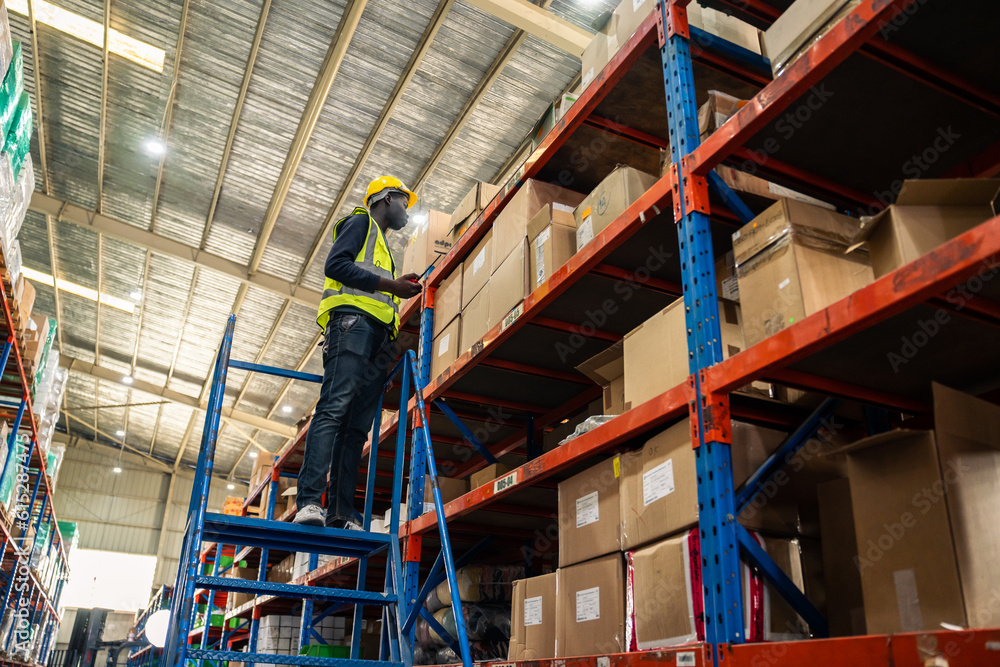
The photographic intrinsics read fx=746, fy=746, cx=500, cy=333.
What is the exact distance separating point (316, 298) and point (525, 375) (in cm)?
840

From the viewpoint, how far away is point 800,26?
2697mm

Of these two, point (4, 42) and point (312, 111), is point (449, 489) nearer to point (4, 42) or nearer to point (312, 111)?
point (4, 42)

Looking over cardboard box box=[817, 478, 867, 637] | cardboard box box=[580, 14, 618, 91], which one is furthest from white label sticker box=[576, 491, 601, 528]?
cardboard box box=[580, 14, 618, 91]

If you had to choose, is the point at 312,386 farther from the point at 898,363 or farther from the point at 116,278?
the point at 898,363

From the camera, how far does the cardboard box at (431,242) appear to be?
5.50 m

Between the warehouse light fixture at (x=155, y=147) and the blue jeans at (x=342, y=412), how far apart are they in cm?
738

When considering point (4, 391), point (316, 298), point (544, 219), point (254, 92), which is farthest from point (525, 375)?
point (316, 298)

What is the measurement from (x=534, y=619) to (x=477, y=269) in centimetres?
210

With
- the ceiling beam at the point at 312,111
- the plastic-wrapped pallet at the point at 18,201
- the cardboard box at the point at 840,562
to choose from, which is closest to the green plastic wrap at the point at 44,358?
the plastic-wrapped pallet at the point at 18,201

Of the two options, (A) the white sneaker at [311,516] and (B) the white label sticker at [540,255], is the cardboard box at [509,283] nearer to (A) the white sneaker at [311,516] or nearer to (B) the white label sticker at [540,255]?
(B) the white label sticker at [540,255]

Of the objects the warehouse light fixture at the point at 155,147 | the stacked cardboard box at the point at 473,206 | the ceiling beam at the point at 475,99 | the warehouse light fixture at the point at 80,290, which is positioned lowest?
the stacked cardboard box at the point at 473,206

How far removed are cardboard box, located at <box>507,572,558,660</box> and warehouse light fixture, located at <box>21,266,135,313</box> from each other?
1379 centimetres

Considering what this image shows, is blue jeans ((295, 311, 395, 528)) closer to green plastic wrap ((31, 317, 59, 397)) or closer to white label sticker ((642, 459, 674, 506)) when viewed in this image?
white label sticker ((642, 459, 674, 506))

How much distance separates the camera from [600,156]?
4.14 metres
